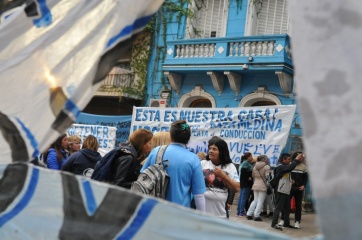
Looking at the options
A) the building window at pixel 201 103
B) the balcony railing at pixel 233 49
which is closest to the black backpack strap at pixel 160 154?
the balcony railing at pixel 233 49

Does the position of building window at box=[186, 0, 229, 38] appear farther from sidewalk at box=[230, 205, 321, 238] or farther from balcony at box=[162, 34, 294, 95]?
sidewalk at box=[230, 205, 321, 238]

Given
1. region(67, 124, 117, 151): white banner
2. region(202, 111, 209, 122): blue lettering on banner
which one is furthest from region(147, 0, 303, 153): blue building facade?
region(67, 124, 117, 151): white banner

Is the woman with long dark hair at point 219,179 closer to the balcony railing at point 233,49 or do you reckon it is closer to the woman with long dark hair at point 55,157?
the woman with long dark hair at point 55,157

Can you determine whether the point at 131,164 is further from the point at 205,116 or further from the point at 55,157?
the point at 205,116

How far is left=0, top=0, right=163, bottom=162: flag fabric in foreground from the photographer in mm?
2137

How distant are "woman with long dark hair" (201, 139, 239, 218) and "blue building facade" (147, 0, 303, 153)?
9.52 meters

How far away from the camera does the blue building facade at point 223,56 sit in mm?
14703

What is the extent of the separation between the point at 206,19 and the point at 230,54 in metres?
2.50

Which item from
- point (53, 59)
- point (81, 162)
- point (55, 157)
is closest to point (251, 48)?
point (55, 157)

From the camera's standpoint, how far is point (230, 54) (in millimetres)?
15469

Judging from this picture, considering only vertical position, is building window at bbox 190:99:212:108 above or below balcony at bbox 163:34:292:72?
below

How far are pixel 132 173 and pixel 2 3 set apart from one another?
1736 millimetres

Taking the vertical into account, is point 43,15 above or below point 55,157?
above

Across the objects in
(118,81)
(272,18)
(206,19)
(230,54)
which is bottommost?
(118,81)
